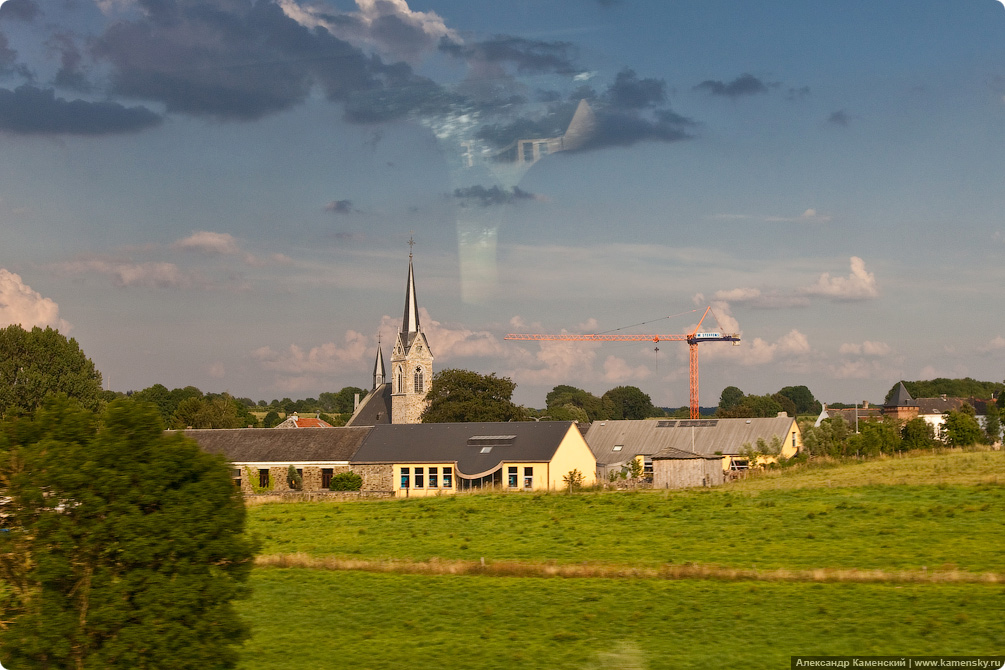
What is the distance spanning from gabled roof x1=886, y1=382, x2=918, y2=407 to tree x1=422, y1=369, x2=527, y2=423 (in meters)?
88.3

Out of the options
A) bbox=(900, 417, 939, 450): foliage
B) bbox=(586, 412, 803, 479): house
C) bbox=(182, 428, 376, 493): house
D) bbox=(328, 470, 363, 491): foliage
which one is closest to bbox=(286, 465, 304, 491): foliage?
bbox=(182, 428, 376, 493): house

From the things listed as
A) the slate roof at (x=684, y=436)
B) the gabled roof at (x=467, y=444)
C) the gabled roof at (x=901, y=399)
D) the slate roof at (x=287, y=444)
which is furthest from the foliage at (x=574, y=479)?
the gabled roof at (x=901, y=399)

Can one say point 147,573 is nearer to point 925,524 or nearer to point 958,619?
point 958,619

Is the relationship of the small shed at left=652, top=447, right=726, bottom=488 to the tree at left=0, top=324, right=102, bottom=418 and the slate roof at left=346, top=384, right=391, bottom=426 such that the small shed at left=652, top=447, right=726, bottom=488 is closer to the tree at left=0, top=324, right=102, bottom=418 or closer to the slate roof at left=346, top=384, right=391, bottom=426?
the tree at left=0, top=324, right=102, bottom=418

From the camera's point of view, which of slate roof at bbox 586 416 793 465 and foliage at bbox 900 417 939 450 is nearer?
slate roof at bbox 586 416 793 465

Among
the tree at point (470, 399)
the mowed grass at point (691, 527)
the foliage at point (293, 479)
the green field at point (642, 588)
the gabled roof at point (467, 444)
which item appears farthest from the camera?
the tree at point (470, 399)

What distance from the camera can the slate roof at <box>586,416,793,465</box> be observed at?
A: 58.9m

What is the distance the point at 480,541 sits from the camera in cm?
2792

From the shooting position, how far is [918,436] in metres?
62.7

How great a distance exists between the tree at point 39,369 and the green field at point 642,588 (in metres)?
46.7

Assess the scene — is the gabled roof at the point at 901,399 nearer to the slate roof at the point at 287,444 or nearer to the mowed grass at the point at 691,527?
the mowed grass at the point at 691,527

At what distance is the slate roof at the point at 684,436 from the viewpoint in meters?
58.9

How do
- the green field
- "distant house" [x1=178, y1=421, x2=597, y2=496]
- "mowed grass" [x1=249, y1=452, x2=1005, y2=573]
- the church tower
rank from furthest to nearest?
the church tower → "distant house" [x1=178, y1=421, x2=597, y2=496] → "mowed grass" [x1=249, y1=452, x2=1005, y2=573] → the green field

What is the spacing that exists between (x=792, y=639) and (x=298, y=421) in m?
83.7
